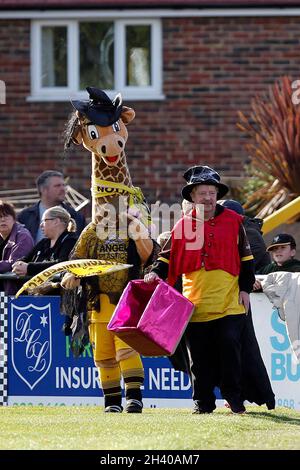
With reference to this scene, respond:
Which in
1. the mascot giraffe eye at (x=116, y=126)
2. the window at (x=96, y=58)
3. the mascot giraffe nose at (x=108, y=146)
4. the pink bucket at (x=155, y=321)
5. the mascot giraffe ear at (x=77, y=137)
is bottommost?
the pink bucket at (x=155, y=321)

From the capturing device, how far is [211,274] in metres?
10.0

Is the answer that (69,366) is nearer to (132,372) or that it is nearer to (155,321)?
(132,372)

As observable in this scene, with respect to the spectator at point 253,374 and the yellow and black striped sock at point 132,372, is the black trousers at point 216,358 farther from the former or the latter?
the yellow and black striped sock at point 132,372

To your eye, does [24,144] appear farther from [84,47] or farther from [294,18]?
[294,18]

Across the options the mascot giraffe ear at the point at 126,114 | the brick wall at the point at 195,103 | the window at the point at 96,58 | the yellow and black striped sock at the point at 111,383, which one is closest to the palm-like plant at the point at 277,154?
the brick wall at the point at 195,103

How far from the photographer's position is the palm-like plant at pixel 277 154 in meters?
16.4

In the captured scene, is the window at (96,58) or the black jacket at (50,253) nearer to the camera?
the black jacket at (50,253)

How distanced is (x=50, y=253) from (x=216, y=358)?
258 cm

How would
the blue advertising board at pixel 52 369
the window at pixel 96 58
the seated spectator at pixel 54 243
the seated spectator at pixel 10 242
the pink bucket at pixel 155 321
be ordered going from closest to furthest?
1. the pink bucket at pixel 155 321
2. the blue advertising board at pixel 52 369
3. the seated spectator at pixel 54 243
4. the seated spectator at pixel 10 242
5. the window at pixel 96 58

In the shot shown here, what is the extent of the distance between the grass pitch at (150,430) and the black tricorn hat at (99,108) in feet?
7.78

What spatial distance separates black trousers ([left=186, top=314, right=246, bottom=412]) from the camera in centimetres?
1001

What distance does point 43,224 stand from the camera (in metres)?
12.2
